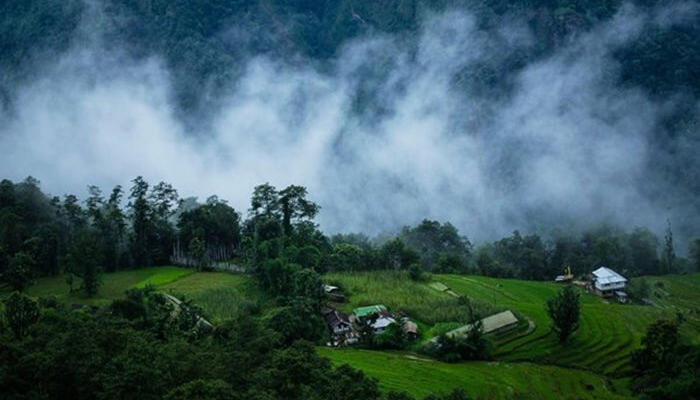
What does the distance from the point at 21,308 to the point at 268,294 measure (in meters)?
25.0

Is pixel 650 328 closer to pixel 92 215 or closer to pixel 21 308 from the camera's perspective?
pixel 21 308

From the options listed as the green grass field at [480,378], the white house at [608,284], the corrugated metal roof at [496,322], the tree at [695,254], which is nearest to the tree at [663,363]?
the green grass field at [480,378]

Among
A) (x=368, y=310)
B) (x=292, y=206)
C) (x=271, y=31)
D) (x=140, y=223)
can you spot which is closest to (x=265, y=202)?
(x=292, y=206)

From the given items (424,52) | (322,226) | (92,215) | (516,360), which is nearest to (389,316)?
(516,360)

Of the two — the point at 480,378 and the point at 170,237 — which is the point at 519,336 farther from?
the point at 170,237

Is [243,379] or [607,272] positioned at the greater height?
[607,272]

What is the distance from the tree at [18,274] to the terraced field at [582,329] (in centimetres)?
4029

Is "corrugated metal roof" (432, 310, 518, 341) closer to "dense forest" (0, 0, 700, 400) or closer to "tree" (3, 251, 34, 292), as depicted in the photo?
"dense forest" (0, 0, 700, 400)

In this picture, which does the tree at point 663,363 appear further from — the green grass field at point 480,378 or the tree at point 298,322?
the tree at point 298,322

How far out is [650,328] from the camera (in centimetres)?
4672

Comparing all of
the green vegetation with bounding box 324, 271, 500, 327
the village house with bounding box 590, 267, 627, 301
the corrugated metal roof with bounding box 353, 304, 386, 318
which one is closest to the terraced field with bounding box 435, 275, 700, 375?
the village house with bounding box 590, 267, 627, 301

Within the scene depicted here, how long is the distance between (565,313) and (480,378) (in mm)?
12504

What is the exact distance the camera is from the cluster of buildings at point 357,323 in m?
51.9

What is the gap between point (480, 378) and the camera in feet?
142
